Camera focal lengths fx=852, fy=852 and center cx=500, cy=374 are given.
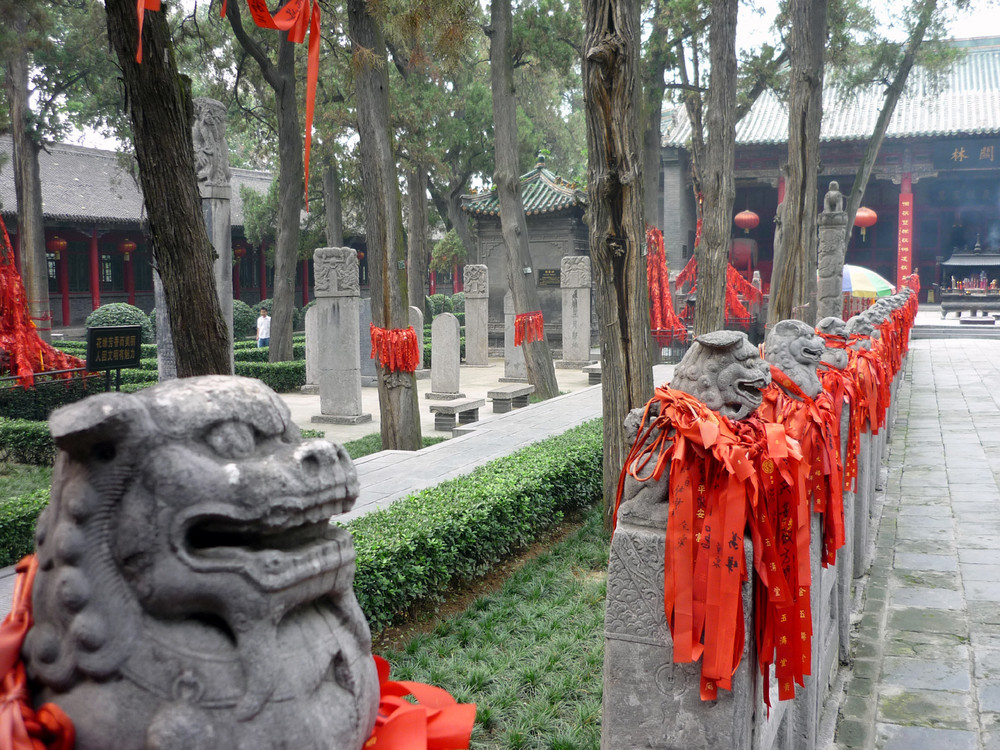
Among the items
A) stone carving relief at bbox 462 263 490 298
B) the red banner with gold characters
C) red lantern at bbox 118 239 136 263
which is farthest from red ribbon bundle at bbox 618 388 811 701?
the red banner with gold characters

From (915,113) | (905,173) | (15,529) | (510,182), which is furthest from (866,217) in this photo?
(15,529)

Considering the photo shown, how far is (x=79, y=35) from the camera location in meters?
18.3

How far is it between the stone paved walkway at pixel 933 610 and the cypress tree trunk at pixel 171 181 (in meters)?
3.37

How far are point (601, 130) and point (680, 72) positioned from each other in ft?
40.9

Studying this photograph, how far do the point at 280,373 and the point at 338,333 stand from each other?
3827 millimetres

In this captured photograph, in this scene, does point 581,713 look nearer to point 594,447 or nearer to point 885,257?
point 594,447

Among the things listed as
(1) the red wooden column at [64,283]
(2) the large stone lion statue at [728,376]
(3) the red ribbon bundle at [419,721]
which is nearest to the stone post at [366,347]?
(1) the red wooden column at [64,283]

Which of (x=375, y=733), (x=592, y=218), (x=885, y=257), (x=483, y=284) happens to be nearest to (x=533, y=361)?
(x=483, y=284)

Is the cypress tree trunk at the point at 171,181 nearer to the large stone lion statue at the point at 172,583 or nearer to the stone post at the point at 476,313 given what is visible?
the large stone lion statue at the point at 172,583

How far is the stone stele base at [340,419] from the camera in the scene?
1142cm

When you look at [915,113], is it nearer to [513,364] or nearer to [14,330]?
[513,364]

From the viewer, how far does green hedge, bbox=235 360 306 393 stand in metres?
14.7

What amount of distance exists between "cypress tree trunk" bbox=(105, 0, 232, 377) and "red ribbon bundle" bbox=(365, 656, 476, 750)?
2549 millimetres

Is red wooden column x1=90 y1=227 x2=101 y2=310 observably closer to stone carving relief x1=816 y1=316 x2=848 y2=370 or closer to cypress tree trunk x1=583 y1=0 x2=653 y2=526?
cypress tree trunk x1=583 y1=0 x2=653 y2=526
